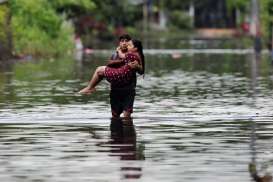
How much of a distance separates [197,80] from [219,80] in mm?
650

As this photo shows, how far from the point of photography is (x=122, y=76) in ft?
68.3

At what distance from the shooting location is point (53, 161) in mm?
14195

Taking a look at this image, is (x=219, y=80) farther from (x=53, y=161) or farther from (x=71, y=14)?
(x=71, y=14)

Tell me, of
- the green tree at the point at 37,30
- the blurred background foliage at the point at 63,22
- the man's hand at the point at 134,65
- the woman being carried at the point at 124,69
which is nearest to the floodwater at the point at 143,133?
the woman being carried at the point at 124,69

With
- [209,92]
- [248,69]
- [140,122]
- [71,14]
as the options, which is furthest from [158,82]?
[71,14]

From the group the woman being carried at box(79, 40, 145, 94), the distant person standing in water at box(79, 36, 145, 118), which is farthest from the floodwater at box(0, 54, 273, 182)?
the woman being carried at box(79, 40, 145, 94)

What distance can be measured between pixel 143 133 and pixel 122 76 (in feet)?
10.1

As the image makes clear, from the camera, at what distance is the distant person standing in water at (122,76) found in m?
20.7

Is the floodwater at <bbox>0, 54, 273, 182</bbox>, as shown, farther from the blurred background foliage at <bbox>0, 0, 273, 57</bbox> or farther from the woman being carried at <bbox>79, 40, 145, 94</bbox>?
the blurred background foliage at <bbox>0, 0, 273, 57</bbox>

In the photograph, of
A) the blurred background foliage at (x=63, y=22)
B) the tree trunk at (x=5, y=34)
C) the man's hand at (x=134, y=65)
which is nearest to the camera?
the man's hand at (x=134, y=65)

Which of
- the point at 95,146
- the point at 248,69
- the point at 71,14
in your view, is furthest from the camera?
the point at 71,14

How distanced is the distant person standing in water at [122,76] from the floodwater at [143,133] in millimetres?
313

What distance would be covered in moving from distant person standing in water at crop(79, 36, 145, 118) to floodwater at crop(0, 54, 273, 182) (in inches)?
12.3

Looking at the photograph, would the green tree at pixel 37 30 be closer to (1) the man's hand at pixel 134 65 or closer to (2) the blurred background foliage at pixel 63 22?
(2) the blurred background foliage at pixel 63 22
